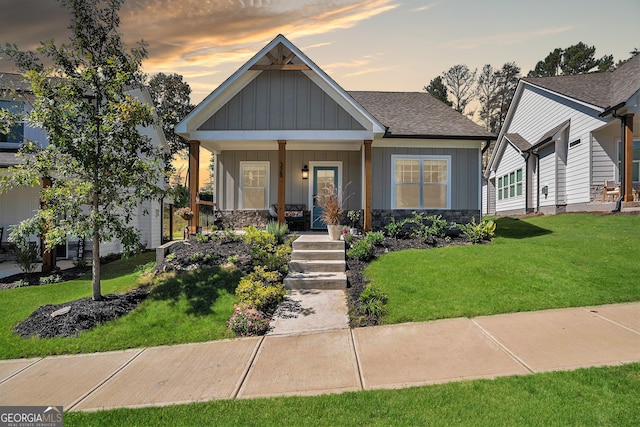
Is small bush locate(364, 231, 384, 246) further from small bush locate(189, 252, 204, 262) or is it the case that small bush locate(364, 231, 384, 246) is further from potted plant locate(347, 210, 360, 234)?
small bush locate(189, 252, 204, 262)

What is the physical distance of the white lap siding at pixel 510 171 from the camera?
19.2 m

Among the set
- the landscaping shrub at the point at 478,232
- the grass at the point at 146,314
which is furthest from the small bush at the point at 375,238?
the grass at the point at 146,314

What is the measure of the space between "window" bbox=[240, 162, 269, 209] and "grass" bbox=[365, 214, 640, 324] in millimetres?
5917

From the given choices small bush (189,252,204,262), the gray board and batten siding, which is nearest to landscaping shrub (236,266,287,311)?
small bush (189,252,204,262)

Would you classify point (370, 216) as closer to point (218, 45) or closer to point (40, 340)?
point (218, 45)

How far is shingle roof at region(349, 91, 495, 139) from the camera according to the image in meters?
11.2

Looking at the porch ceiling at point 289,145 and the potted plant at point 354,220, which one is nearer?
the potted plant at point 354,220

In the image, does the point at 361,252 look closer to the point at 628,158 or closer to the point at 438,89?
the point at 628,158

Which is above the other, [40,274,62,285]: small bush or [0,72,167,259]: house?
[0,72,167,259]: house

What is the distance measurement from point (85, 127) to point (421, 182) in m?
8.97

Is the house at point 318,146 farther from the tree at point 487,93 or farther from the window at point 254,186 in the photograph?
the tree at point 487,93

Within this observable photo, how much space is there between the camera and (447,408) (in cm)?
310

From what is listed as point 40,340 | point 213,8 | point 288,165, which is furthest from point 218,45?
point 40,340

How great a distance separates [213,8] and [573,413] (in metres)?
8.59
